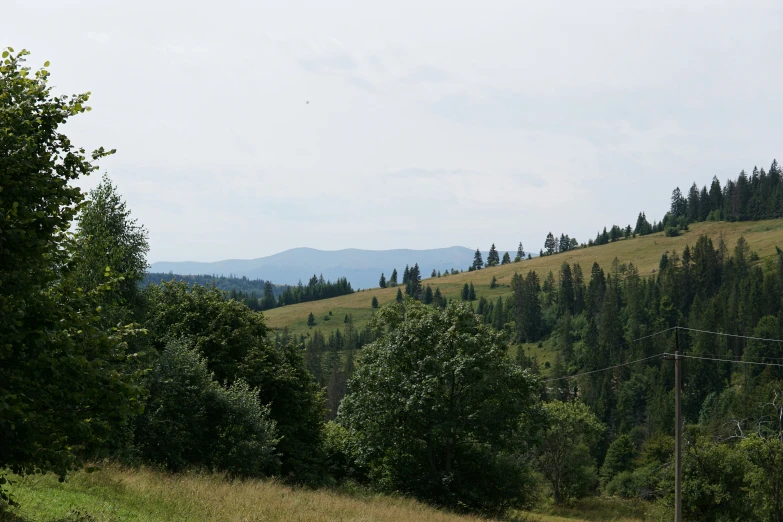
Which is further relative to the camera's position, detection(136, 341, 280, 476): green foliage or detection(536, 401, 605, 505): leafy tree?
detection(536, 401, 605, 505): leafy tree

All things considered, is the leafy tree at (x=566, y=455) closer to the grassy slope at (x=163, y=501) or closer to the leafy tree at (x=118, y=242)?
the leafy tree at (x=118, y=242)

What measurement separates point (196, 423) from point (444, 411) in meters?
14.0

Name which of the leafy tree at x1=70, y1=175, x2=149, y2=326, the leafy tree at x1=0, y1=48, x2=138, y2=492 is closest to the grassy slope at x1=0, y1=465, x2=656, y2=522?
the leafy tree at x1=0, y1=48, x2=138, y2=492

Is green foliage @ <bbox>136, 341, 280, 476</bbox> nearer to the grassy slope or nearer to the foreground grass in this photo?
the foreground grass

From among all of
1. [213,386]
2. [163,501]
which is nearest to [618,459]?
[213,386]

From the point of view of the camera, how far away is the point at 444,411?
38.0m

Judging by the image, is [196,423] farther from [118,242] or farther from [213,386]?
[118,242]

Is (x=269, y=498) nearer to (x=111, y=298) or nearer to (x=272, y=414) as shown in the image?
(x=111, y=298)

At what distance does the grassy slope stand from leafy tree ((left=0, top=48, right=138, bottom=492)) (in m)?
3.26

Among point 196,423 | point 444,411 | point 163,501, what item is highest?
point 163,501

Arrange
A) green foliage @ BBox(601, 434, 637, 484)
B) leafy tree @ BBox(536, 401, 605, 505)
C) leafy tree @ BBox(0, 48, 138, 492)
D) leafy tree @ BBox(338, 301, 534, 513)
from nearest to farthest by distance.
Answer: leafy tree @ BBox(0, 48, 138, 492)
leafy tree @ BBox(338, 301, 534, 513)
leafy tree @ BBox(536, 401, 605, 505)
green foliage @ BBox(601, 434, 637, 484)

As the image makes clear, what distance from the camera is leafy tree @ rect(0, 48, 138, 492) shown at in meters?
10.3

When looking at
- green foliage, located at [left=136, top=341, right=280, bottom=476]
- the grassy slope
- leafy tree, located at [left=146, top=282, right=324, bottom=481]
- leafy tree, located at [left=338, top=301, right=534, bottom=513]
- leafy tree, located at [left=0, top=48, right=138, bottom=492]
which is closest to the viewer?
leafy tree, located at [left=0, top=48, right=138, bottom=492]

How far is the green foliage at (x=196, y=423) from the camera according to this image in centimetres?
2880
